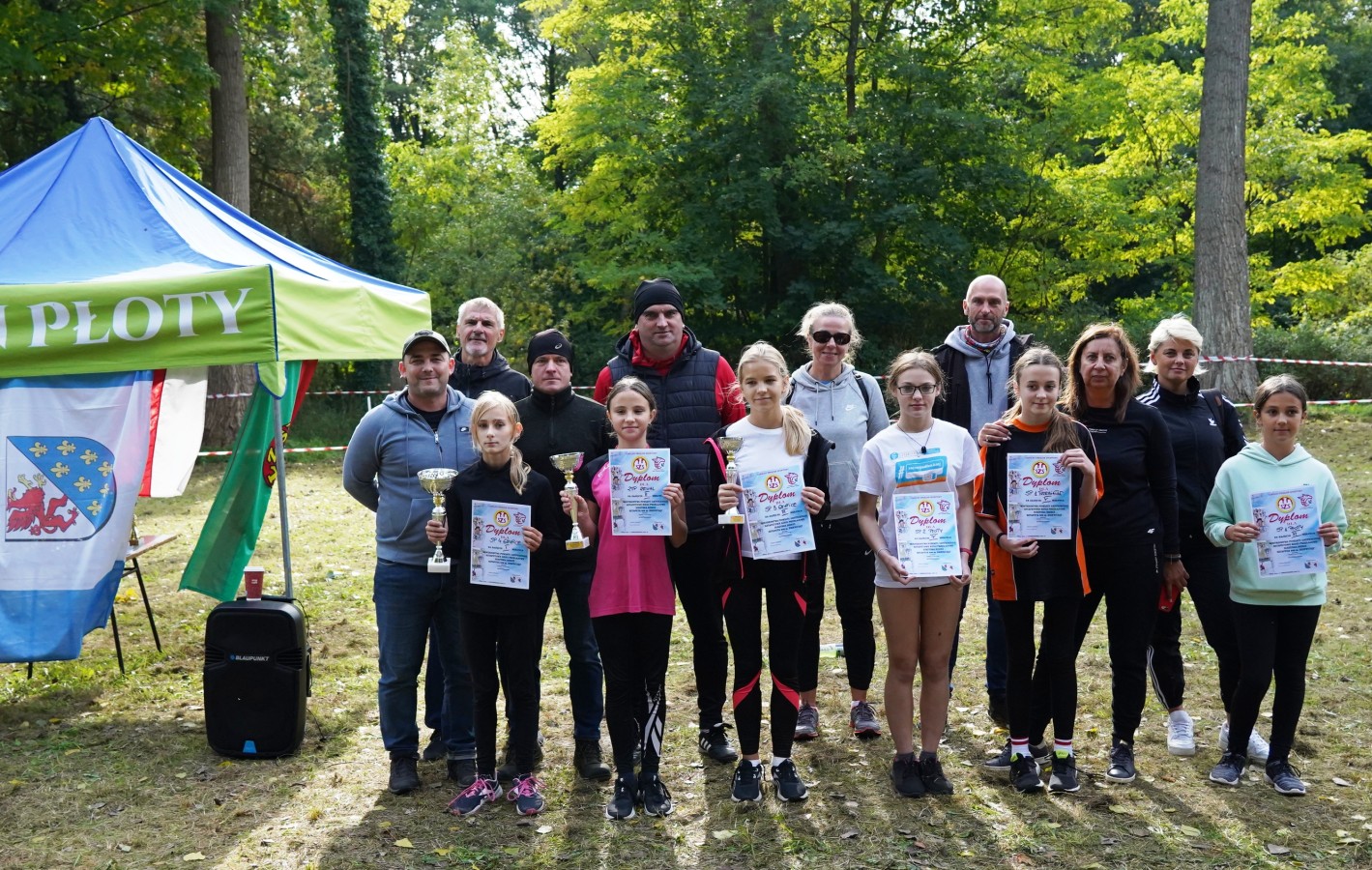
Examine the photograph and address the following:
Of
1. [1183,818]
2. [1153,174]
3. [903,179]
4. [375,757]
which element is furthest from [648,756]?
[1153,174]

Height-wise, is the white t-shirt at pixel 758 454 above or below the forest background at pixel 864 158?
below

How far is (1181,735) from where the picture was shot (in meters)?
5.12

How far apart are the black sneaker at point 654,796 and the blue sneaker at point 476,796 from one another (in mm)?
611

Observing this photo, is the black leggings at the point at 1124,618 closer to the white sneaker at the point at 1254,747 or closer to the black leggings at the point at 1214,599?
the black leggings at the point at 1214,599

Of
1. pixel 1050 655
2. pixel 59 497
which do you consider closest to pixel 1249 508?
pixel 1050 655

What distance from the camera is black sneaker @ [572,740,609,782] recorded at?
492 cm

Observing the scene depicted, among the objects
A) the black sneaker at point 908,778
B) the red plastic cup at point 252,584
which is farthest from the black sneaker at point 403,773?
the black sneaker at point 908,778

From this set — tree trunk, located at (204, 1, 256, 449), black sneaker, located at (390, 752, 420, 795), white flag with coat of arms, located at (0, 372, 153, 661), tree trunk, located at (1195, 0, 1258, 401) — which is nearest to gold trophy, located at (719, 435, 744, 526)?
black sneaker, located at (390, 752, 420, 795)

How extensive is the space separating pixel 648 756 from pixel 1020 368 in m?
2.14

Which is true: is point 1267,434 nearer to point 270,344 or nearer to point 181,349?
point 270,344

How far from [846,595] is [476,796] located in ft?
Answer: 5.97

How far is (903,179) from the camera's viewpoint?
67.1 ft

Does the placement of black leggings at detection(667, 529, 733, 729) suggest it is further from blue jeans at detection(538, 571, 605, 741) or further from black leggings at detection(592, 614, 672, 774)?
blue jeans at detection(538, 571, 605, 741)

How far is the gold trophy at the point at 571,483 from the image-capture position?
4.36 meters
